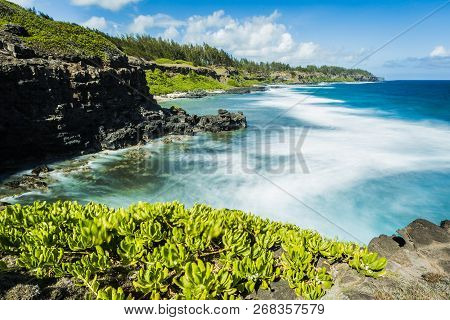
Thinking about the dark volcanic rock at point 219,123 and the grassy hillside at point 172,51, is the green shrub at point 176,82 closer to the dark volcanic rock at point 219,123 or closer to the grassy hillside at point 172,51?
→ the grassy hillside at point 172,51

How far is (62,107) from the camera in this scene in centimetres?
2342

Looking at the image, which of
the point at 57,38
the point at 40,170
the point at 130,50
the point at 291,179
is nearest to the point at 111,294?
the point at 291,179

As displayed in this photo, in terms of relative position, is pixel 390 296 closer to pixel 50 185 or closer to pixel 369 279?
pixel 369 279

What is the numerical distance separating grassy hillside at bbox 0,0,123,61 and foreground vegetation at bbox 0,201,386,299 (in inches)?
995

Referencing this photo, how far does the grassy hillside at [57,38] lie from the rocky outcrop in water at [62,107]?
1.14 meters

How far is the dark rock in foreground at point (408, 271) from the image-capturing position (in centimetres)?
464

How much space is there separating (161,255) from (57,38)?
3214 cm

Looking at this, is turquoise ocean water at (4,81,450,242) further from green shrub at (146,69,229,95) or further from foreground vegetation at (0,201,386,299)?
green shrub at (146,69,229,95)

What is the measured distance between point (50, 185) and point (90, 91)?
420 inches

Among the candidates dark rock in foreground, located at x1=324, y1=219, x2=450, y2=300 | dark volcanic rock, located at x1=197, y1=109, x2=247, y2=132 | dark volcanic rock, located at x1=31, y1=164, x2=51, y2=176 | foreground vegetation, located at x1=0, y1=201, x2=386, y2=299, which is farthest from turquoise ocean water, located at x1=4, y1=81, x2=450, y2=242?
foreground vegetation, located at x1=0, y1=201, x2=386, y2=299

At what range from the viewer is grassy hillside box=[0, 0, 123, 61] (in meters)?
26.4

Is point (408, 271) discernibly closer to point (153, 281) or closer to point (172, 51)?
point (153, 281)

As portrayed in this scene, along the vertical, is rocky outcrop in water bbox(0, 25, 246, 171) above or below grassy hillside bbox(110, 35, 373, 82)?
below

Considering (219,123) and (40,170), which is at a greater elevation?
(219,123)
